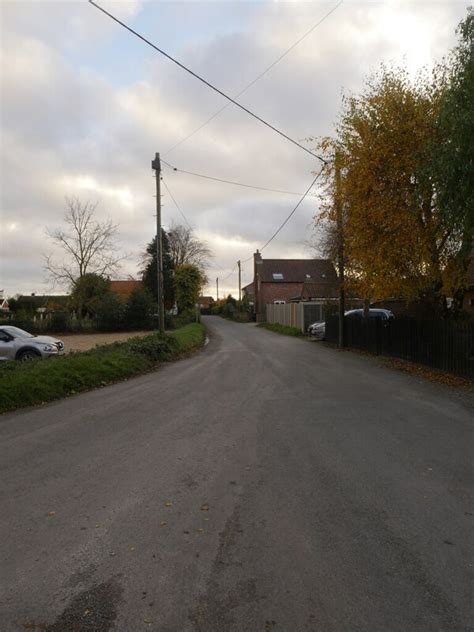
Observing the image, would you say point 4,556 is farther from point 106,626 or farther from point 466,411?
point 466,411

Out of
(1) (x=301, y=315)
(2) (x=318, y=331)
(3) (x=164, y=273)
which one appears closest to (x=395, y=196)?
(2) (x=318, y=331)

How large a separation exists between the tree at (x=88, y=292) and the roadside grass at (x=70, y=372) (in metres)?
31.6

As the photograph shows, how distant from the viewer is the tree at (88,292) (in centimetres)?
5041

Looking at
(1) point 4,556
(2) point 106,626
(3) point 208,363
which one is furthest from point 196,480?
(3) point 208,363

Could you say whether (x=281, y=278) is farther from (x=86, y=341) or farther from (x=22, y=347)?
(x=22, y=347)

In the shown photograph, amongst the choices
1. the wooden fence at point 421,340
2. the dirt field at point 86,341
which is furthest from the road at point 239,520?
the dirt field at point 86,341

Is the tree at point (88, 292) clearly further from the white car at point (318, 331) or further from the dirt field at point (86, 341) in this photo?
the white car at point (318, 331)

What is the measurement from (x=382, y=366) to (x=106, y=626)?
14541mm

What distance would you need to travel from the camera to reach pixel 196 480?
18.1ft

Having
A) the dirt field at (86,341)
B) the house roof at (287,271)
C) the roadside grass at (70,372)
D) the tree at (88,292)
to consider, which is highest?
the house roof at (287,271)

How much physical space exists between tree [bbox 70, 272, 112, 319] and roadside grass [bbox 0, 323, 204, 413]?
3155cm

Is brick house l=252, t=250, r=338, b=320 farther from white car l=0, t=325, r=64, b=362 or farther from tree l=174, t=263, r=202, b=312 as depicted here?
white car l=0, t=325, r=64, b=362

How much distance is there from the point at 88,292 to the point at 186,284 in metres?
9.97

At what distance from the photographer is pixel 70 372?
12836mm
